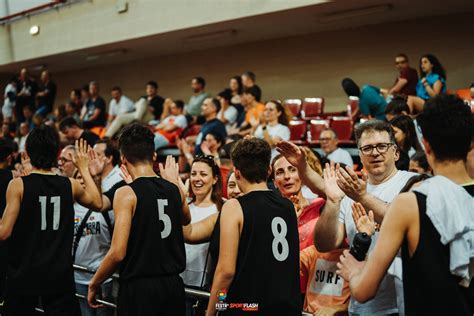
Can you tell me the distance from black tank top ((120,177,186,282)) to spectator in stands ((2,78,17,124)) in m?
12.3

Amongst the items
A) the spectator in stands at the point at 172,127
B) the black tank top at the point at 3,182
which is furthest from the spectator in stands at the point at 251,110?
the black tank top at the point at 3,182

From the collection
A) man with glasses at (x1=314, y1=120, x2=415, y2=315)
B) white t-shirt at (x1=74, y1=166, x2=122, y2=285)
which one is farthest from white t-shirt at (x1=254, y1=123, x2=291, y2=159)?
man with glasses at (x1=314, y1=120, x2=415, y2=315)

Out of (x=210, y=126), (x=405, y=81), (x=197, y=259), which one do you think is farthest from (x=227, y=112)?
(x=197, y=259)

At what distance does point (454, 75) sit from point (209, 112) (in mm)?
4362

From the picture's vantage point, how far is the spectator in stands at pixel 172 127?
10.5m

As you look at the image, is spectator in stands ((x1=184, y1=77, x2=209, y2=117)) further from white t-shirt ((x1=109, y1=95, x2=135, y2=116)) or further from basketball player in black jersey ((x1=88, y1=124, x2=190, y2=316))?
basketball player in black jersey ((x1=88, y1=124, x2=190, y2=316))

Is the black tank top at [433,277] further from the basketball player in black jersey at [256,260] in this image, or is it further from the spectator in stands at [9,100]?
the spectator in stands at [9,100]

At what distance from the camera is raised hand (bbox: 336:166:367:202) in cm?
285

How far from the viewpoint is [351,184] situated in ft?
9.39

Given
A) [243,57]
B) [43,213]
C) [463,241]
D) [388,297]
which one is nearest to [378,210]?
[388,297]

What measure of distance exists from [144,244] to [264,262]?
0.84m

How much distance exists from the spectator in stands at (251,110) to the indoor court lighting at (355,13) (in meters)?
1.80

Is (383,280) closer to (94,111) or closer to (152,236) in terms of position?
(152,236)

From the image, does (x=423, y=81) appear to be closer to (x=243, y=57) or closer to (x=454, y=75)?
(x=454, y=75)
